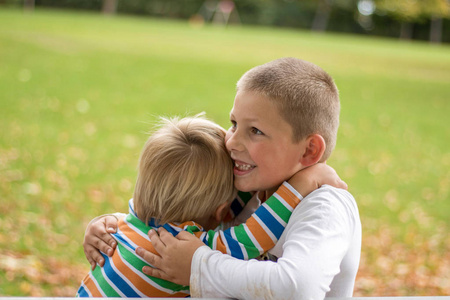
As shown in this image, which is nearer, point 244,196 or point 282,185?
point 282,185

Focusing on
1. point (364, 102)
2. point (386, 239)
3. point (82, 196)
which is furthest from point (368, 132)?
point (82, 196)

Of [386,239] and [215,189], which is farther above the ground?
[215,189]

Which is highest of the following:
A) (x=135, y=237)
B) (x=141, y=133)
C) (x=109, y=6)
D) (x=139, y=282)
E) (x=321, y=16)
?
(x=135, y=237)

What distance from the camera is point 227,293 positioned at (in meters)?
1.60

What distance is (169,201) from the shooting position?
76.7 inches

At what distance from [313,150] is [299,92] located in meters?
0.20

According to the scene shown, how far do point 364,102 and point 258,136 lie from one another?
1201 centimetres

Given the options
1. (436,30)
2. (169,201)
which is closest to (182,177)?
(169,201)

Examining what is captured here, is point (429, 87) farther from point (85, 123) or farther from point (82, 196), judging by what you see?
point (82, 196)

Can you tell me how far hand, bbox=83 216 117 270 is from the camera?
2008mm

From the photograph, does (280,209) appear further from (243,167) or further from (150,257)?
(150,257)

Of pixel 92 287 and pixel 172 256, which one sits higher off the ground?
pixel 172 256

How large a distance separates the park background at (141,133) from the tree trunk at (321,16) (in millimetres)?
23445

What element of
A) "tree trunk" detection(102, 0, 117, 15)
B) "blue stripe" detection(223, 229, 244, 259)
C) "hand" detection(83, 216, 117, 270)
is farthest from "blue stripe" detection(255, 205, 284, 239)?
"tree trunk" detection(102, 0, 117, 15)
